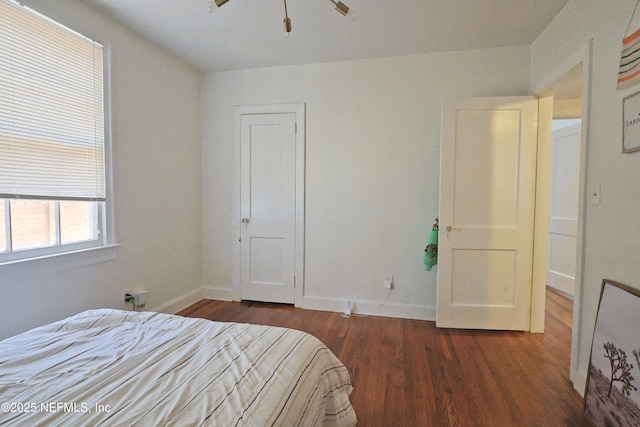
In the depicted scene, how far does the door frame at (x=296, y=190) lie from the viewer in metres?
3.23

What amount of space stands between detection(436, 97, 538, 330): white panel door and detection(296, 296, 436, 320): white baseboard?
0.25 m

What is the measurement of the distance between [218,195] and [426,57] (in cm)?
264

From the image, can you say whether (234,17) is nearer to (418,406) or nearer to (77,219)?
(77,219)

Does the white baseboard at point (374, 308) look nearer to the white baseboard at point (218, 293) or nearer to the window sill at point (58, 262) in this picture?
the white baseboard at point (218, 293)

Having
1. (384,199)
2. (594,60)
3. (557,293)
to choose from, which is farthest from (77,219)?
(557,293)

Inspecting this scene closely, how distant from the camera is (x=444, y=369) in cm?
213

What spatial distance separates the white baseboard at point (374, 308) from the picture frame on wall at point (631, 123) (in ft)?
6.65

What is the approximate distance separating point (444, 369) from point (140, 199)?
281 cm

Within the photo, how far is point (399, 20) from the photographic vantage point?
7.77 feet

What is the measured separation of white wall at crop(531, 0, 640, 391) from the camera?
1.52m

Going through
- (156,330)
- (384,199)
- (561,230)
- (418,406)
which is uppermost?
(384,199)

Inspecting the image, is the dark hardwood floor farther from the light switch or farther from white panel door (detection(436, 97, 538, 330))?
the light switch

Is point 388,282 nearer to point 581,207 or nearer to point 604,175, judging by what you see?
point 581,207

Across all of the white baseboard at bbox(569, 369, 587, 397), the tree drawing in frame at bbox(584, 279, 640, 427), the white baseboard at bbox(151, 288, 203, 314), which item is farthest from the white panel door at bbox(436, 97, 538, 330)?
the white baseboard at bbox(151, 288, 203, 314)
